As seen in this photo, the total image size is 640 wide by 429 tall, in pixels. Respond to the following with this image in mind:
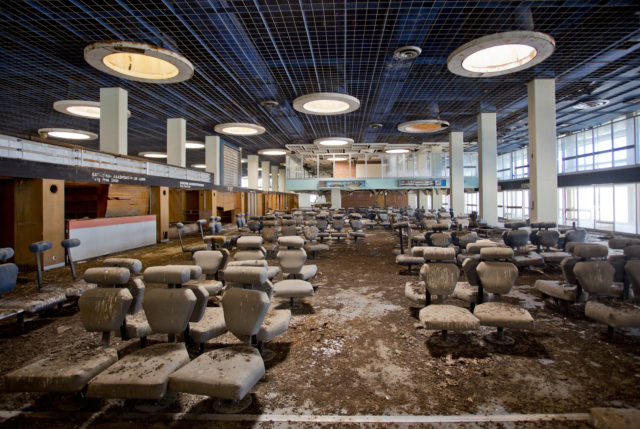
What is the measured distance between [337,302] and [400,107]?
11.1 meters

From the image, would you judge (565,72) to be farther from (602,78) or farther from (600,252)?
(600,252)

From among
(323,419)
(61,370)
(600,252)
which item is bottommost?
(323,419)

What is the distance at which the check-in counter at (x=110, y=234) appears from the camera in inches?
327

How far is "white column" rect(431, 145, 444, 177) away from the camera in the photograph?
77.9 ft

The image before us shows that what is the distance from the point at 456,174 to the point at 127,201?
16348 mm

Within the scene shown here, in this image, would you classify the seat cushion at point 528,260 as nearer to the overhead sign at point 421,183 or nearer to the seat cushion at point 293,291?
the seat cushion at point 293,291

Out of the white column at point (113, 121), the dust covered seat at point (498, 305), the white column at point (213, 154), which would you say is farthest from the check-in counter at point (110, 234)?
the dust covered seat at point (498, 305)

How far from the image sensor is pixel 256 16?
6.55m

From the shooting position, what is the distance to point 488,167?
44.0 ft

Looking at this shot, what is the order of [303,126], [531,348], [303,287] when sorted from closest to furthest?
[531,348] < [303,287] < [303,126]

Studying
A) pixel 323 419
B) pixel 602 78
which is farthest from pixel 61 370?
pixel 602 78

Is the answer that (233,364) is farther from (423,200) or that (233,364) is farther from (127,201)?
(423,200)

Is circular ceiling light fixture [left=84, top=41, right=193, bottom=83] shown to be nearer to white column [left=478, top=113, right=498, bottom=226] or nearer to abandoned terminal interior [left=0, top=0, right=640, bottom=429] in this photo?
abandoned terminal interior [left=0, top=0, right=640, bottom=429]

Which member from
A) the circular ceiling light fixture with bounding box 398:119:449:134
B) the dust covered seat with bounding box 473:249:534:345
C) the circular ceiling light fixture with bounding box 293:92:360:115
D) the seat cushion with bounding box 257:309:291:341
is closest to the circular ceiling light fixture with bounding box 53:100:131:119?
the circular ceiling light fixture with bounding box 293:92:360:115
